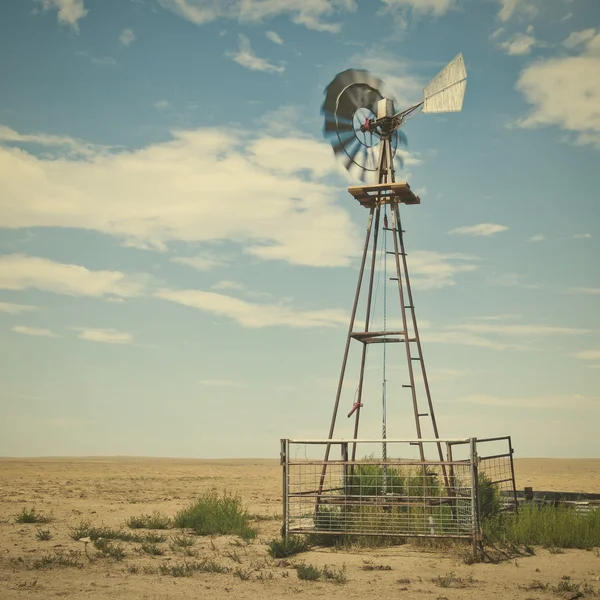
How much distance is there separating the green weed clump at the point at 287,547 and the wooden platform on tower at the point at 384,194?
7.45 meters

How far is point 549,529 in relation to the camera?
13.6 meters

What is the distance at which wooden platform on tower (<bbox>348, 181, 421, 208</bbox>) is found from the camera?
1659 cm

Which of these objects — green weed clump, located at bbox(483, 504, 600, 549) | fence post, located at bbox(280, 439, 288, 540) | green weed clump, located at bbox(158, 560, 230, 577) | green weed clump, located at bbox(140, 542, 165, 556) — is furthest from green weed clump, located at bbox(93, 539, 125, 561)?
green weed clump, located at bbox(483, 504, 600, 549)

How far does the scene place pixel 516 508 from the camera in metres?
14.8

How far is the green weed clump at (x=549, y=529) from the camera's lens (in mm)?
13500

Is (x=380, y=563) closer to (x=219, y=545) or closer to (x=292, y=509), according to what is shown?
(x=292, y=509)

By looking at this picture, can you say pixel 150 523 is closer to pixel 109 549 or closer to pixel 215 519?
pixel 215 519

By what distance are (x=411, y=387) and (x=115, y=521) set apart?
8600mm

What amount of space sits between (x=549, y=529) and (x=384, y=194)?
7.80 m

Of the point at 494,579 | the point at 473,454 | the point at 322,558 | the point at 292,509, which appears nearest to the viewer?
the point at 494,579

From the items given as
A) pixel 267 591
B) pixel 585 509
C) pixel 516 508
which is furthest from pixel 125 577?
pixel 585 509

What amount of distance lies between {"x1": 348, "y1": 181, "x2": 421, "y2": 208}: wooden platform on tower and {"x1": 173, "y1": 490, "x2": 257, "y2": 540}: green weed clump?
732cm

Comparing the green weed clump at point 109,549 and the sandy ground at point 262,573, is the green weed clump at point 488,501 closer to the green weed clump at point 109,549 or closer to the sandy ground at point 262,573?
the sandy ground at point 262,573

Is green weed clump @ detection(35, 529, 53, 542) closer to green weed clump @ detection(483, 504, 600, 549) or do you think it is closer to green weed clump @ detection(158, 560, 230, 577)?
green weed clump @ detection(158, 560, 230, 577)
